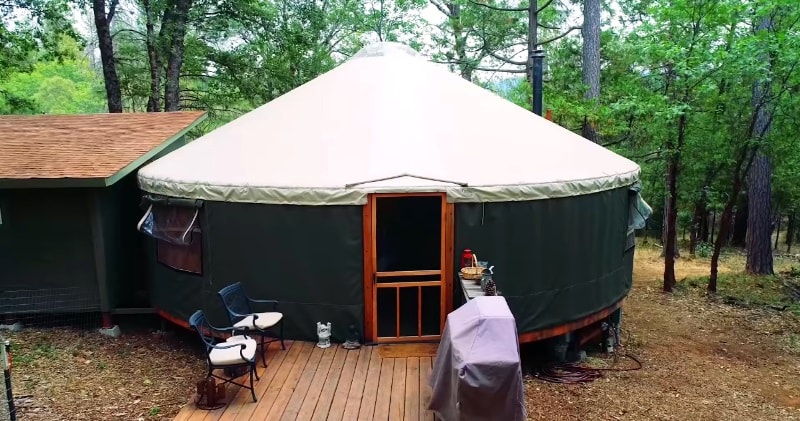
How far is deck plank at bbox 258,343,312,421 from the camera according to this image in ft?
13.0

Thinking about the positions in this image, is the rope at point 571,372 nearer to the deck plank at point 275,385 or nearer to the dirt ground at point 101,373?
the deck plank at point 275,385

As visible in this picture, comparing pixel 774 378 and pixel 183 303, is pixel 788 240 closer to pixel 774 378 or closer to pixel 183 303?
pixel 774 378

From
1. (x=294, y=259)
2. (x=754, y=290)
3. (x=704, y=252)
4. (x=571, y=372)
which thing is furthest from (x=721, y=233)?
(x=294, y=259)

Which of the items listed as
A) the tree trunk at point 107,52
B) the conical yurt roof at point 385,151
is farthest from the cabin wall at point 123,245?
the tree trunk at point 107,52

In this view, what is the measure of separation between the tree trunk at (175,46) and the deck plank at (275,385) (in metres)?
8.91

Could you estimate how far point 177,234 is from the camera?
5.67 metres

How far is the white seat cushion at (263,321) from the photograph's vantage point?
4.73 m

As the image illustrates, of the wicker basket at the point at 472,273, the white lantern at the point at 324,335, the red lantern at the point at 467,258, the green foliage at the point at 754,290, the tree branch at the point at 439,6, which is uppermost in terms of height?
the tree branch at the point at 439,6

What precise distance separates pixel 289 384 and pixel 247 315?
895mm

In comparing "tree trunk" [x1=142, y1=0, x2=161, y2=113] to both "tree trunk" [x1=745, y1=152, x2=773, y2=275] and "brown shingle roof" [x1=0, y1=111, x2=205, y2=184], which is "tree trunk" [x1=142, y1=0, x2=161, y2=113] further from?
"tree trunk" [x1=745, y1=152, x2=773, y2=275]

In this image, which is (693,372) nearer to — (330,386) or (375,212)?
(375,212)

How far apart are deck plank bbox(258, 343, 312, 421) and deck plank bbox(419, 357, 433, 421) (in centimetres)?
96

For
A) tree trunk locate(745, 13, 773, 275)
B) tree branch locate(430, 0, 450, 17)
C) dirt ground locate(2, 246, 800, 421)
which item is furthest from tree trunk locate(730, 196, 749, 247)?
tree branch locate(430, 0, 450, 17)

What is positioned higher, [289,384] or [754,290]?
[289,384]
